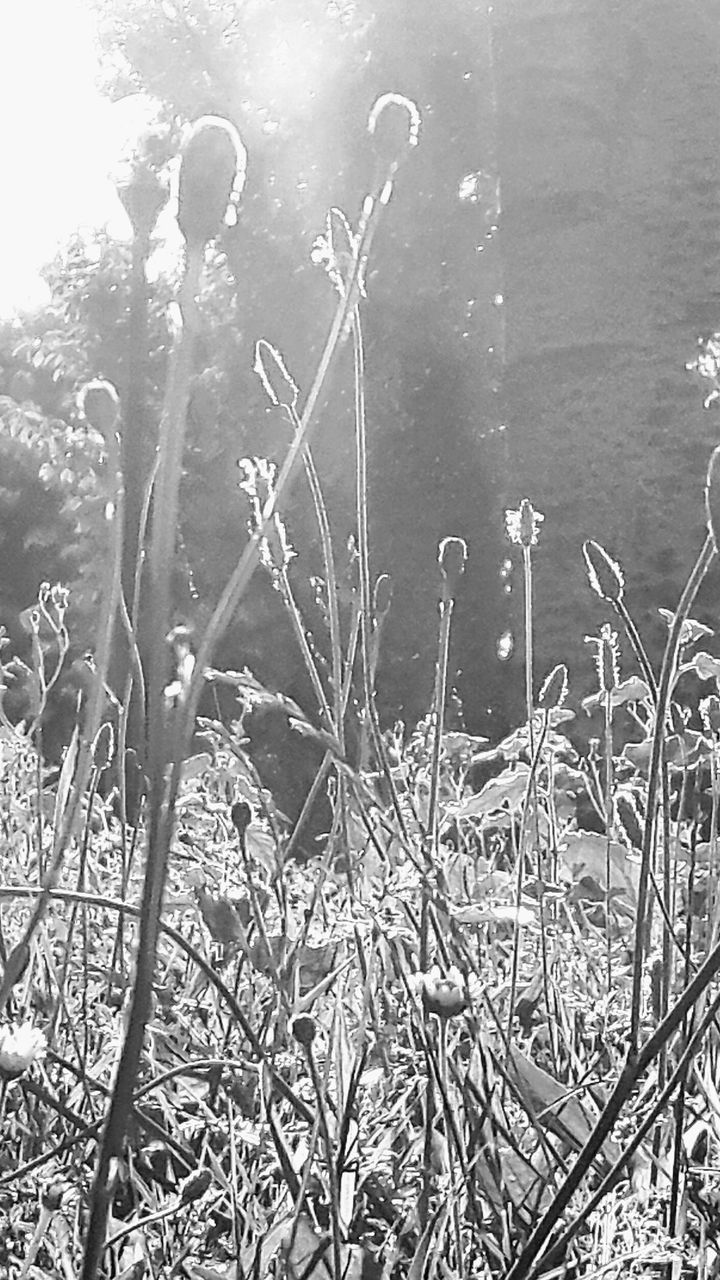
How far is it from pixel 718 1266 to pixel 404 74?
25.1ft

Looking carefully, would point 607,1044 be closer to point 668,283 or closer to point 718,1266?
point 718,1266

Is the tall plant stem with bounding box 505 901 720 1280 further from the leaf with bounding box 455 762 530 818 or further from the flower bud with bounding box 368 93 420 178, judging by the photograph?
the leaf with bounding box 455 762 530 818

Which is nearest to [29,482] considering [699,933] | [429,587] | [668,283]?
[429,587]

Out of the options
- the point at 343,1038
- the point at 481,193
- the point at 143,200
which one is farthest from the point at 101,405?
the point at 481,193

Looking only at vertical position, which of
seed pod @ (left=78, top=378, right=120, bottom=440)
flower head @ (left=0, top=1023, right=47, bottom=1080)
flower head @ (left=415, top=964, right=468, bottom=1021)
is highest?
seed pod @ (left=78, top=378, right=120, bottom=440)

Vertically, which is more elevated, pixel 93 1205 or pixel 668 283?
pixel 668 283

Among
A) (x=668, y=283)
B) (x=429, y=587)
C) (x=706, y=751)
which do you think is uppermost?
(x=668, y=283)

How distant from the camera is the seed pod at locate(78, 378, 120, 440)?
Answer: 400mm

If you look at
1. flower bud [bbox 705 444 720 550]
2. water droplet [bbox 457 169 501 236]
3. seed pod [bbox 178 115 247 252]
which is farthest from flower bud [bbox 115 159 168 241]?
water droplet [bbox 457 169 501 236]

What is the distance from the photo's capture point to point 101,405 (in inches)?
16.1

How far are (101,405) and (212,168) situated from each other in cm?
11

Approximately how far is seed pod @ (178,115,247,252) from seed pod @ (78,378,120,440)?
93 millimetres

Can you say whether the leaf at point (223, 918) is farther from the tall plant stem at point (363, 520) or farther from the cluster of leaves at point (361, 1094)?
the tall plant stem at point (363, 520)

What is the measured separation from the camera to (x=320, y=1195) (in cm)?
51
